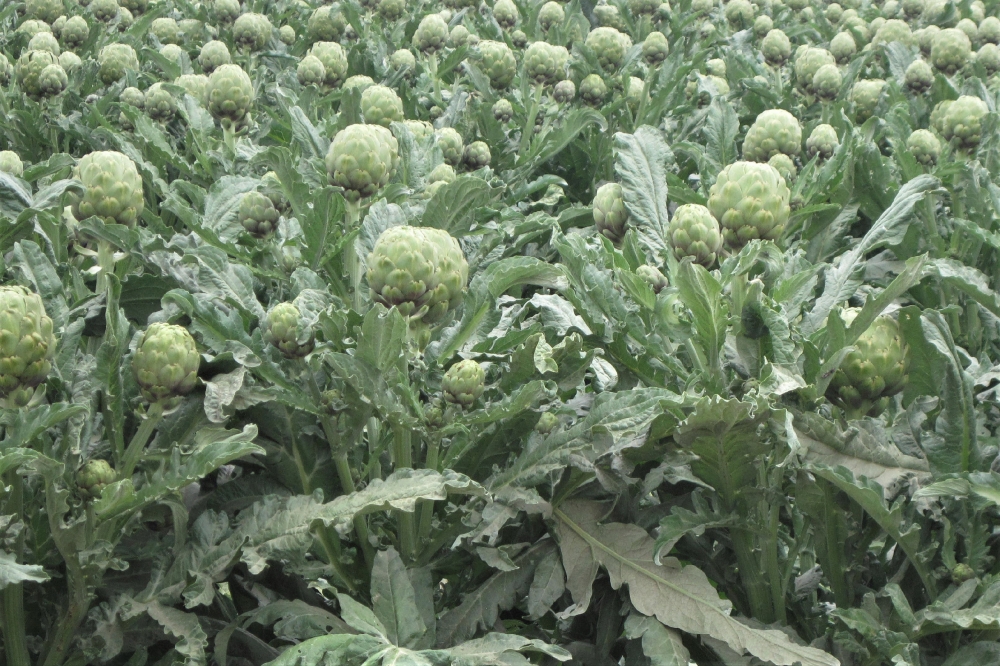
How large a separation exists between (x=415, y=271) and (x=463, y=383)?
0.16 meters

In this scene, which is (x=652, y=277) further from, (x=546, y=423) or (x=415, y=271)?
(x=415, y=271)

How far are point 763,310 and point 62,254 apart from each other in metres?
1.18

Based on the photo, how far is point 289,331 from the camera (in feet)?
4.69

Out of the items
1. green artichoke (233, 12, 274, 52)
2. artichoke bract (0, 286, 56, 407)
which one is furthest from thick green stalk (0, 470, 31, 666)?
green artichoke (233, 12, 274, 52)

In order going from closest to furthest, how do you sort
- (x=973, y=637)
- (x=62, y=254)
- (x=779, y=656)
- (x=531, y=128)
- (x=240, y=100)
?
(x=779, y=656), (x=973, y=637), (x=62, y=254), (x=240, y=100), (x=531, y=128)

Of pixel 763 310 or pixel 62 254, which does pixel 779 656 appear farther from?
pixel 62 254

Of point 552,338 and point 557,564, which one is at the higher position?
point 552,338

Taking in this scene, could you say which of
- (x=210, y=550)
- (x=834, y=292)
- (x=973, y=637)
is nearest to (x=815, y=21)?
(x=834, y=292)

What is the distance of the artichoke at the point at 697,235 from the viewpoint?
1613 mm

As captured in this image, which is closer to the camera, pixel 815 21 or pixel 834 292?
pixel 834 292

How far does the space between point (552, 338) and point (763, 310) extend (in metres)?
0.38

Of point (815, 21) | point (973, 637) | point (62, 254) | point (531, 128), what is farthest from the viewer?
point (815, 21)

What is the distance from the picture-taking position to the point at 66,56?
305 centimetres

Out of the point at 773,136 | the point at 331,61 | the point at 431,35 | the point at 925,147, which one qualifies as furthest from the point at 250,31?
the point at 925,147
